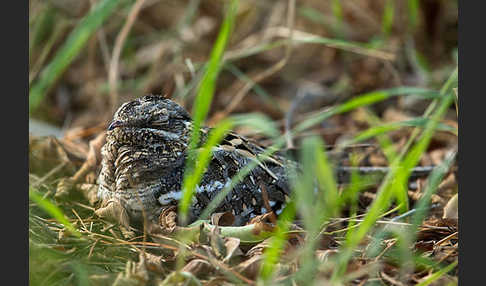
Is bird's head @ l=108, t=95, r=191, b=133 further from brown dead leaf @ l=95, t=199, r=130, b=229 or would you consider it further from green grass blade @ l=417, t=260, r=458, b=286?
green grass blade @ l=417, t=260, r=458, b=286

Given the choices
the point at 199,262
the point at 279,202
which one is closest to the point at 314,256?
the point at 199,262

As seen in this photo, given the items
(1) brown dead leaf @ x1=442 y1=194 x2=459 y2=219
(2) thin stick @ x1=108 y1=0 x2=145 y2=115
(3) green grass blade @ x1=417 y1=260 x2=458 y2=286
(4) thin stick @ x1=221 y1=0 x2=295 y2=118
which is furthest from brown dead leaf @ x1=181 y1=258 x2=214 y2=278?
(2) thin stick @ x1=108 y1=0 x2=145 y2=115

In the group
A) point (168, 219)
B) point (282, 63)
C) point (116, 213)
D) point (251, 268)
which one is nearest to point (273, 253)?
point (251, 268)

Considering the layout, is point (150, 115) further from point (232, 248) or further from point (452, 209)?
point (452, 209)

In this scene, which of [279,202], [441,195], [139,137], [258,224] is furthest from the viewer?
[441,195]

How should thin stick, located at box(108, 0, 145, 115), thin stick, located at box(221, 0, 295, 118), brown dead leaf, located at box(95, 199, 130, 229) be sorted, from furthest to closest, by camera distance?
thin stick, located at box(108, 0, 145, 115), thin stick, located at box(221, 0, 295, 118), brown dead leaf, located at box(95, 199, 130, 229)

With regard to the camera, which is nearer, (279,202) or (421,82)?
(279,202)

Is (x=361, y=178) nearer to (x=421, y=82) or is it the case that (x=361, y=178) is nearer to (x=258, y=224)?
(x=258, y=224)

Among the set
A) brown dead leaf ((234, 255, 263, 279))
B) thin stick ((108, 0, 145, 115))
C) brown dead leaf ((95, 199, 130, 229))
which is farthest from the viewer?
thin stick ((108, 0, 145, 115))

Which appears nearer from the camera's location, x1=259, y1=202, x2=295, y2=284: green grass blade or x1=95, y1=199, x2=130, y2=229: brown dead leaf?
x1=259, y1=202, x2=295, y2=284: green grass blade
